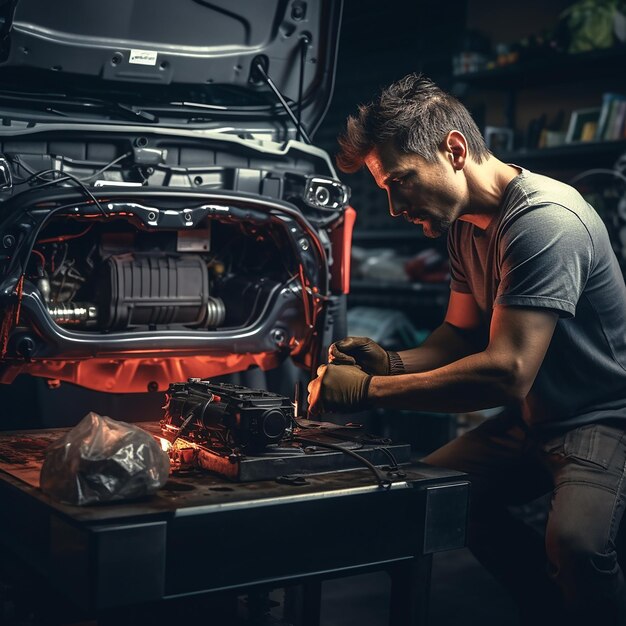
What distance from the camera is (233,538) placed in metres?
1.56

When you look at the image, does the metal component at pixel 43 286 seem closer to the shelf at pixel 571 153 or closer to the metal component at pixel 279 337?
the metal component at pixel 279 337

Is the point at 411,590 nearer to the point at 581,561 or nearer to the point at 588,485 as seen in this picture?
the point at 581,561

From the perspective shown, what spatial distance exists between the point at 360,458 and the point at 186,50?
1611mm

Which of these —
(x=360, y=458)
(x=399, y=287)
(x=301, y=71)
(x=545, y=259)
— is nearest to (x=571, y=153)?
(x=399, y=287)

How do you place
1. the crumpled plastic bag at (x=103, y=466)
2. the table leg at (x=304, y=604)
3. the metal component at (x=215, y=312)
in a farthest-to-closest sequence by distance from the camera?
the metal component at (x=215, y=312) < the table leg at (x=304, y=604) < the crumpled plastic bag at (x=103, y=466)

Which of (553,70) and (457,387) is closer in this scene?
(457,387)

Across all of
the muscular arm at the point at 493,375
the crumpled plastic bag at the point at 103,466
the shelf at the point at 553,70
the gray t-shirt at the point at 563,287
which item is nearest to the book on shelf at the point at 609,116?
the shelf at the point at 553,70

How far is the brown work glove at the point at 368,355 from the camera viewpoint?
2334 millimetres

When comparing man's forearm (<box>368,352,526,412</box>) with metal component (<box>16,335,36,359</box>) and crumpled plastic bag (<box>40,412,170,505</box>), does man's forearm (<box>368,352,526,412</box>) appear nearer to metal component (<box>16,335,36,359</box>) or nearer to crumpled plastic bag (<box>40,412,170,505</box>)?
crumpled plastic bag (<box>40,412,170,505</box>)

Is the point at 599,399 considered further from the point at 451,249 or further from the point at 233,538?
the point at 233,538

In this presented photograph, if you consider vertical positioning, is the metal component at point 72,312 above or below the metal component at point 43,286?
below

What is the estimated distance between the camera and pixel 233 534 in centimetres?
156

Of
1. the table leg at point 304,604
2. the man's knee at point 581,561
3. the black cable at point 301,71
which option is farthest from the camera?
the black cable at point 301,71

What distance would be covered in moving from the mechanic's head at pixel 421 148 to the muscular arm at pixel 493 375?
341 mm
